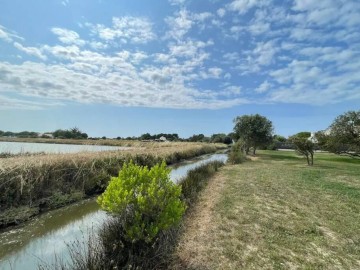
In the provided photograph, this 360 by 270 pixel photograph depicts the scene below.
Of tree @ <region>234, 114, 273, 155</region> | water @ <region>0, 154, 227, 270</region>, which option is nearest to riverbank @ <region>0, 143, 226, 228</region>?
water @ <region>0, 154, 227, 270</region>

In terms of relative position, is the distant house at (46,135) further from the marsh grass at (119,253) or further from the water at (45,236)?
the marsh grass at (119,253)

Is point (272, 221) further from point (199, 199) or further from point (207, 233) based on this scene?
point (199, 199)

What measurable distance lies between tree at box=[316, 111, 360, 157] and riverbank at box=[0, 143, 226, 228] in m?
16.1

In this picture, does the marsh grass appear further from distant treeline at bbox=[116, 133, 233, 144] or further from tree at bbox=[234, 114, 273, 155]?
distant treeline at bbox=[116, 133, 233, 144]

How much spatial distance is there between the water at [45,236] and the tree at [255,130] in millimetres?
32752

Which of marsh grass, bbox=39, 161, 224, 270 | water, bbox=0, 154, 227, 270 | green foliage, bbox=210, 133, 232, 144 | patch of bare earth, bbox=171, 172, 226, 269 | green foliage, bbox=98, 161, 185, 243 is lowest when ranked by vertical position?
water, bbox=0, 154, 227, 270

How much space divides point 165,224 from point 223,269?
4.56ft

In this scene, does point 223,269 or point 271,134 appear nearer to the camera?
point 223,269

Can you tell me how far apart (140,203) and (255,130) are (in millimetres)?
37793

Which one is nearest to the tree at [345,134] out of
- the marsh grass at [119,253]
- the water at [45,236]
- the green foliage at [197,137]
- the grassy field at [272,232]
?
the grassy field at [272,232]

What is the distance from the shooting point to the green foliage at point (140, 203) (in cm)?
420

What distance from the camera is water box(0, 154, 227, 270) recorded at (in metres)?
5.84

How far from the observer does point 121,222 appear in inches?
178

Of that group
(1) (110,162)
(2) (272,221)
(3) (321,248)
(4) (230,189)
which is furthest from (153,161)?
(3) (321,248)
